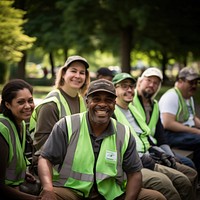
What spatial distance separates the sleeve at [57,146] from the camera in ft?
Answer: 11.7

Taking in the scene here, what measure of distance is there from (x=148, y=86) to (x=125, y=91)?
2.82 ft

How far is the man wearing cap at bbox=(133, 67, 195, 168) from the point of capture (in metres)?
5.80

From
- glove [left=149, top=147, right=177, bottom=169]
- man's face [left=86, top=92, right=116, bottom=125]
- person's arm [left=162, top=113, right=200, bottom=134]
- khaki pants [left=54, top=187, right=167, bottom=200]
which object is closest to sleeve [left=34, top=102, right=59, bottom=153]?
man's face [left=86, top=92, right=116, bottom=125]

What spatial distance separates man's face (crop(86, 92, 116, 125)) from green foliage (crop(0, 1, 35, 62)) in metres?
10.8

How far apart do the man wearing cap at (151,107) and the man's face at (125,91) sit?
2.02 ft

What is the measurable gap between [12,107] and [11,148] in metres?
0.39

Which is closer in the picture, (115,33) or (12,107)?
(12,107)

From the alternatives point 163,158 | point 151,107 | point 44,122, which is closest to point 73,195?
point 44,122

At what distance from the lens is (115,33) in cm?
2466

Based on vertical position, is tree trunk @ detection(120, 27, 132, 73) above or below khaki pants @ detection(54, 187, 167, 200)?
above

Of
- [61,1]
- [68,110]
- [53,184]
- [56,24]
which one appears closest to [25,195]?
[53,184]

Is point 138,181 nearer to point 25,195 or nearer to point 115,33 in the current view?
point 25,195

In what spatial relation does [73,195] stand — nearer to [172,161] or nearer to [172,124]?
[172,161]

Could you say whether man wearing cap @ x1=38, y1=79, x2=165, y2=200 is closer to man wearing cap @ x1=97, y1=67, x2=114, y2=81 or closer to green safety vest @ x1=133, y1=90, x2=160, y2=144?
green safety vest @ x1=133, y1=90, x2=160, y2=144
